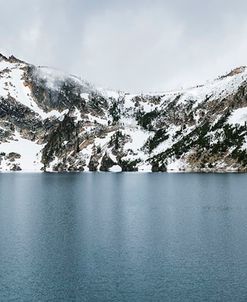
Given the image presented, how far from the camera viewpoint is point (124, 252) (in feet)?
242

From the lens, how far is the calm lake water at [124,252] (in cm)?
5488

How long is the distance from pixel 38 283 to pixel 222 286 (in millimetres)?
23457

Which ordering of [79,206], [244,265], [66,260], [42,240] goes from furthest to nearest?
1. [79,206]
2. [42,240]
3. [66,260]
4. [244,265]

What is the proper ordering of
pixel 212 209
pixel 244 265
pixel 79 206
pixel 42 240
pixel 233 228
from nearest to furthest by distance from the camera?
pixel 244 265 < pixel 42 240 < pixel 233 228 < pixel 212 209 < pixel 79 206

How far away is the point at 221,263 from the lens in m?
66.2

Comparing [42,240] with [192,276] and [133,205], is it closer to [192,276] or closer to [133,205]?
[192,276]

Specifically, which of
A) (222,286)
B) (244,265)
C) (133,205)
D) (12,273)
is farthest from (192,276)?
(133,205)

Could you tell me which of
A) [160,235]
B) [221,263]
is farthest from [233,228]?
[221,263]

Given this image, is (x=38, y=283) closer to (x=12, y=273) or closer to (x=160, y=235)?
(x=12, y=273)

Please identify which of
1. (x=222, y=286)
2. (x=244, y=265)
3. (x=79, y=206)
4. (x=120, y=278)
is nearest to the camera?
(x=222, y=286)

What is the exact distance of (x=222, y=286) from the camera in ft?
183

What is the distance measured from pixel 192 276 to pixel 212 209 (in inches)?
2507

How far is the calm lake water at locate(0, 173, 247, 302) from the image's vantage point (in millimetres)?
54875

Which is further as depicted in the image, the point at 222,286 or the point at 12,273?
the point at 12,273
